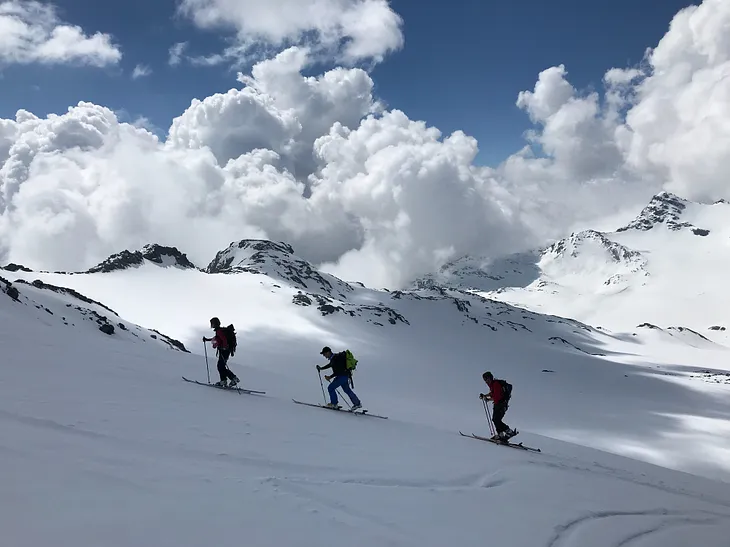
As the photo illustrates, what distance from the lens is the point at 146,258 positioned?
144 m

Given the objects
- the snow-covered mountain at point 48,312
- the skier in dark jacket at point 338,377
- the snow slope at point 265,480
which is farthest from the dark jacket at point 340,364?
the snow-covered mountain at point 48,312

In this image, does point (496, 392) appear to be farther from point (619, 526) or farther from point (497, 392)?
point (619, 526)

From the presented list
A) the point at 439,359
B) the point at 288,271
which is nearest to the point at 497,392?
the point at 439,359

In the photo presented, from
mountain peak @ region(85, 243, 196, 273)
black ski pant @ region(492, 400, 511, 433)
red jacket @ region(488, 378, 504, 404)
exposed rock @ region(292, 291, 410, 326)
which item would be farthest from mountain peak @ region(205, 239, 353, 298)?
black ski pant @ region(492, 400, 511, 433)

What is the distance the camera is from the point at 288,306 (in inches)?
5118

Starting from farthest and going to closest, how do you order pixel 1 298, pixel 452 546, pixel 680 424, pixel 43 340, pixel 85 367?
pixel 680 424 < pixel 1 298 < pixel 43 340 < pixel 85 367 < pixel 452 546

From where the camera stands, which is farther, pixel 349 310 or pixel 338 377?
pixel 349 310

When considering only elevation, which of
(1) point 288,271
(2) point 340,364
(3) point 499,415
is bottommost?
(3) point 499,415

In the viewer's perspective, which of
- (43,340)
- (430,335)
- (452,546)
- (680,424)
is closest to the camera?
(452,546)

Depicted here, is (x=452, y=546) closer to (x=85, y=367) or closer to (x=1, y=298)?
(x=85, y=367)

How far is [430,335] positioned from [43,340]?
5091 inches

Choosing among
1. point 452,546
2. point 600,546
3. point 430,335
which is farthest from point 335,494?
point 430,335

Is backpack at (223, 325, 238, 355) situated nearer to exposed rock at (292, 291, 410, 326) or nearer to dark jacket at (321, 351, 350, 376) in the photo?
dark jacket at (321, 351, 350, 376)

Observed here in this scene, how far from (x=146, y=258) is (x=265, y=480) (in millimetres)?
150151
